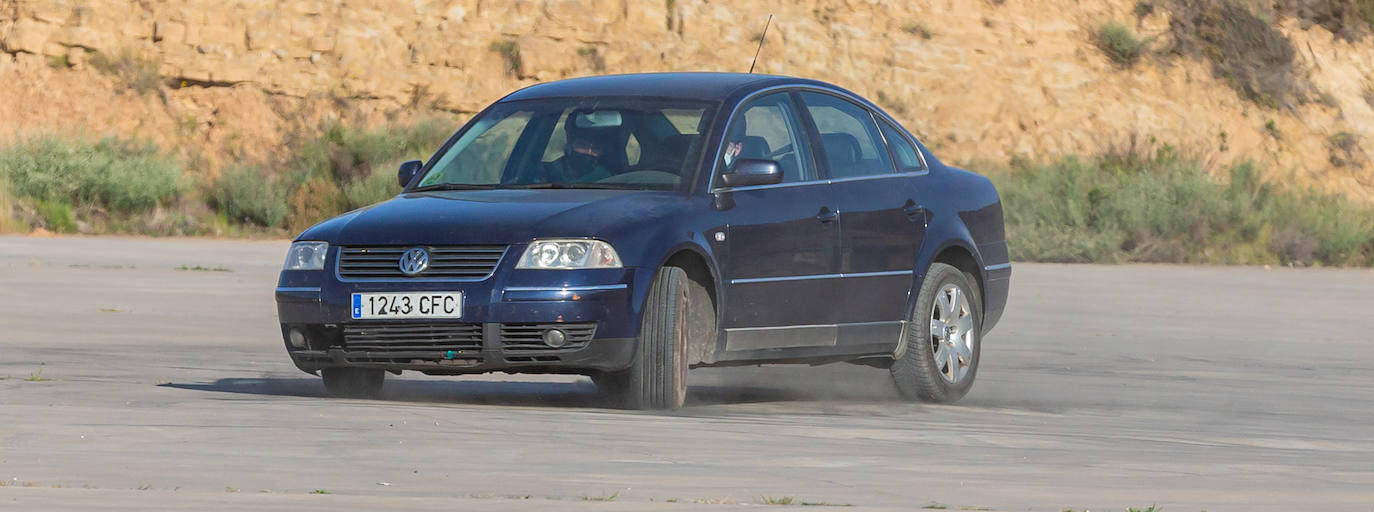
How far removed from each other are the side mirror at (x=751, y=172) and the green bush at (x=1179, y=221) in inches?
730

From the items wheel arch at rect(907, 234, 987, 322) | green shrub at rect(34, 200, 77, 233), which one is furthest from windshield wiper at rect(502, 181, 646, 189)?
green shrub at rect(34, 200, 77, 233)

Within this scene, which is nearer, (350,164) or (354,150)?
(350,164)

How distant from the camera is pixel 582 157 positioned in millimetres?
9727

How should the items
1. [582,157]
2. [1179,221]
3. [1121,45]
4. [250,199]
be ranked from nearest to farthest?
[582,157]
[1179,221]
[250,199]
[1121,45]

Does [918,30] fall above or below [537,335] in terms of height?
below

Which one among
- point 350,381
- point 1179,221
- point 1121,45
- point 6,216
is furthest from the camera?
point 1121,45

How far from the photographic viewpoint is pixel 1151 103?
135 feet

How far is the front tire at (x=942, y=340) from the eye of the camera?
34.5 feet

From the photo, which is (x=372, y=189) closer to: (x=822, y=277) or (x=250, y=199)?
(x=250, y=199)

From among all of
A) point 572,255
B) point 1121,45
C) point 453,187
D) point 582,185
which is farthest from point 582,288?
point 1121,45

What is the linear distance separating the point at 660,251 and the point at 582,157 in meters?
1.09

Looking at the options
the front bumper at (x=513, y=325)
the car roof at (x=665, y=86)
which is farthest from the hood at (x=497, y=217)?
the car roof at (x=665, y=86)

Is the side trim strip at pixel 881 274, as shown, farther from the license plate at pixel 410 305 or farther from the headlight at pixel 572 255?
the license plate at pixel 410 305

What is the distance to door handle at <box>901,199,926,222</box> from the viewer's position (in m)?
10.5
